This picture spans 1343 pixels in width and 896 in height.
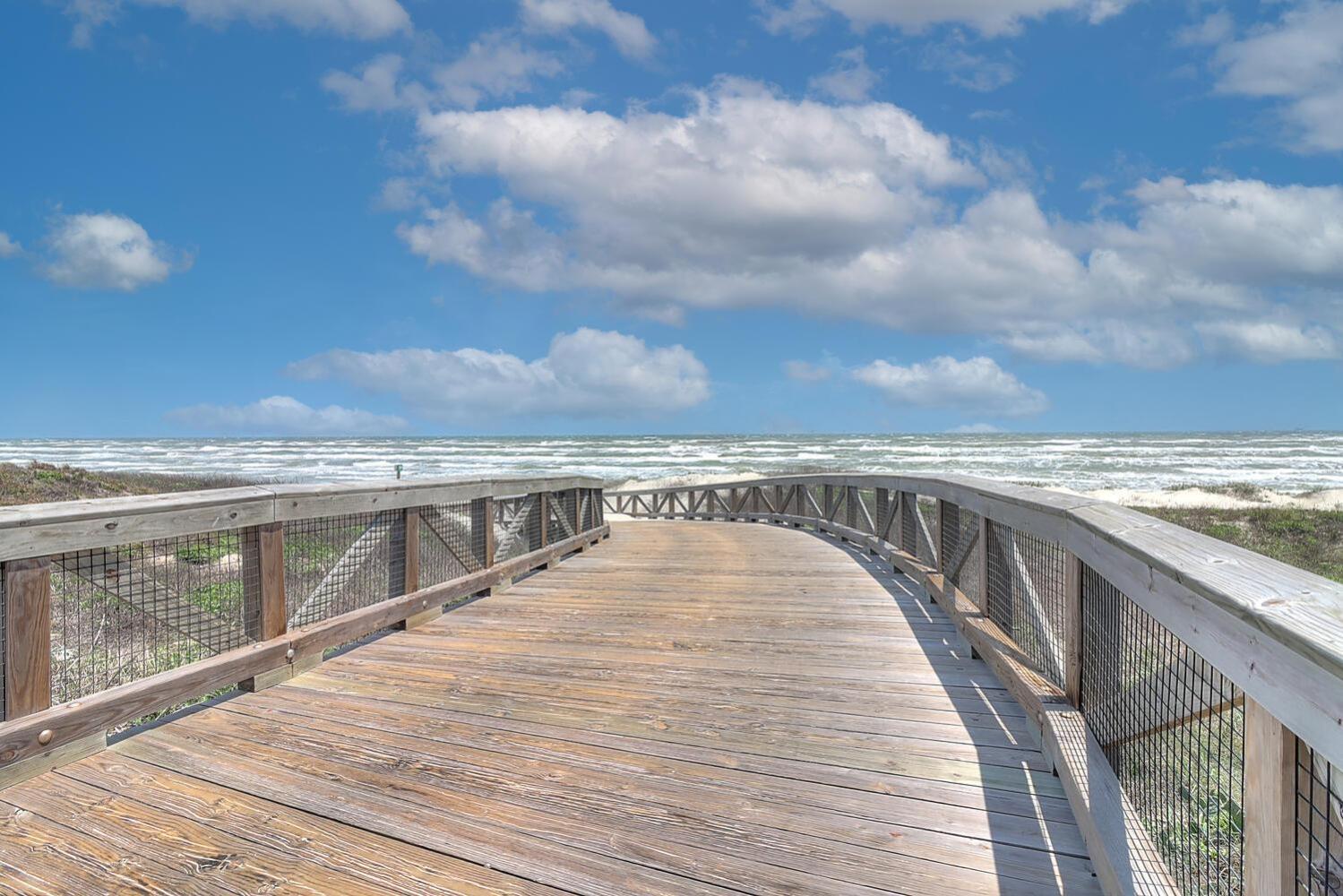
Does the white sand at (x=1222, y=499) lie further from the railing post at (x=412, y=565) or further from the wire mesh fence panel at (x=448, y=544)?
the railing post at (x=412, y=565)

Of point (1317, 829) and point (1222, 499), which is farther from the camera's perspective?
point (1222, 499)

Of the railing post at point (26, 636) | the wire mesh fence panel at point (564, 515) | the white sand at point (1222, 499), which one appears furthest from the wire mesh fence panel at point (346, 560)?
the white sand at point (1222, 499)

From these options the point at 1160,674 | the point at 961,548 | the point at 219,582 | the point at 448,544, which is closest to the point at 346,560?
the point at 219,582

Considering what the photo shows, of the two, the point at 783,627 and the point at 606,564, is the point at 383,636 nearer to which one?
the point at 783,627

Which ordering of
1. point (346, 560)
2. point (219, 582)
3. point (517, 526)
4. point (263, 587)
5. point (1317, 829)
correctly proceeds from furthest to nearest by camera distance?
point (517, 526), point (346, 560), point (219, 582), point (263, 587), point (1317, 829)

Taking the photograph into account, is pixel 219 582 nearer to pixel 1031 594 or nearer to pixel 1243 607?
pixel 1031 594

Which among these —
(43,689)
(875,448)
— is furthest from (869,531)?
(875,448)

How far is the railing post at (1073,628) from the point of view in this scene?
2.54m

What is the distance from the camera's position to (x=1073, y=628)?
2.59 meters

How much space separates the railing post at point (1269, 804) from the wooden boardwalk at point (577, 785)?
0.90m

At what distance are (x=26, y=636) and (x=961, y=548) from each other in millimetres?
4752

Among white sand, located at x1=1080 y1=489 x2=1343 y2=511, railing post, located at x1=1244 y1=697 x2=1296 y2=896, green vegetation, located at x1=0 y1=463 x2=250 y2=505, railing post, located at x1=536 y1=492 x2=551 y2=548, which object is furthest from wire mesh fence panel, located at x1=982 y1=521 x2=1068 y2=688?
white sand, located at x1=1080 y1=489 x2=1343 y2=511

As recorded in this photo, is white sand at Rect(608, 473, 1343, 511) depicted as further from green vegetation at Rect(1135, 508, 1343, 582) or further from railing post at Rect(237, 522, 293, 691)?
railing post at Rect(237, 522, 293, 691)

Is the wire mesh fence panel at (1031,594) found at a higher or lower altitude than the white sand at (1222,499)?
higher
